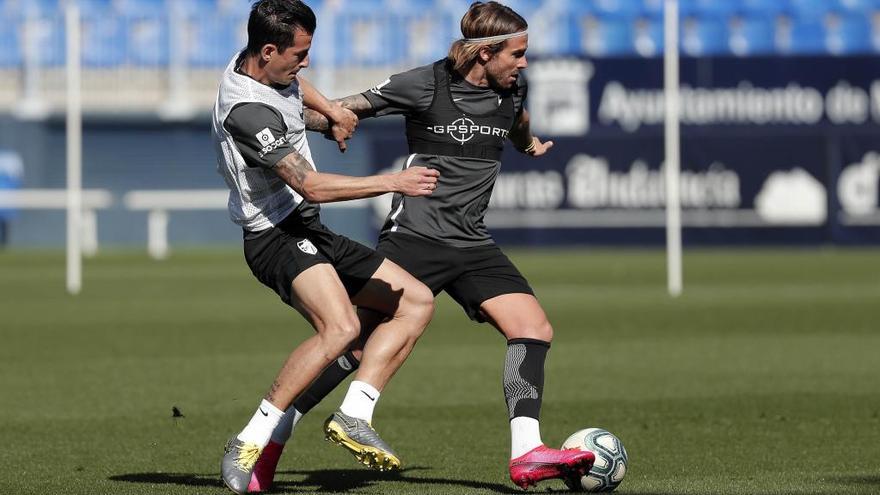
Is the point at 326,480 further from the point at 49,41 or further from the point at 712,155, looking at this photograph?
the point at 49,41

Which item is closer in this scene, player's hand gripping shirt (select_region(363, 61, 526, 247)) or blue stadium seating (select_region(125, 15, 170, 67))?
player's hand gripping shirt (select_region(363, 61, 526, 247))

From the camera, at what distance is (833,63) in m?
28.1

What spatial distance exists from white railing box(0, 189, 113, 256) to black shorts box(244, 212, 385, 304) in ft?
82.1

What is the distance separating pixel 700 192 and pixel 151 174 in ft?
34.8

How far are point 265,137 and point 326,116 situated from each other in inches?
28.8

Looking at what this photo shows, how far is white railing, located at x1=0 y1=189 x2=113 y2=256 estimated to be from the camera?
31.2 metres

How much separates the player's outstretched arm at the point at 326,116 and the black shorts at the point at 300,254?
1.29 ft

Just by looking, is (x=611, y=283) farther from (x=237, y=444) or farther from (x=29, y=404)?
(x=237, y=444)

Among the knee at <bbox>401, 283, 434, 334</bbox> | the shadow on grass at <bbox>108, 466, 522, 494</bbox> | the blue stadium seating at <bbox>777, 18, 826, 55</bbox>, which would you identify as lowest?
the shadow on grass at <bbox>108, 466, 522, 494</bbox>

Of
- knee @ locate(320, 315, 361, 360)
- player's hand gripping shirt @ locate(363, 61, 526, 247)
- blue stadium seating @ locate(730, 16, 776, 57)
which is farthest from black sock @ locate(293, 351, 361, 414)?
blue stadium seating @ locate(730, 16, 776, 57)

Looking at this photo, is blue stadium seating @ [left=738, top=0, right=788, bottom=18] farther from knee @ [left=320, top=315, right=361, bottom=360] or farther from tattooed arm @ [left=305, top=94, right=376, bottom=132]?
knee @ [left=320, top=315, right=361, bottom=360]

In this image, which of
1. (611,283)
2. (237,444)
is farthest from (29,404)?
(611,283)

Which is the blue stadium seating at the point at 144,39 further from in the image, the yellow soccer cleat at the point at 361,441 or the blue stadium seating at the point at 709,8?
the yellow soccer cleat at the point at 361,441

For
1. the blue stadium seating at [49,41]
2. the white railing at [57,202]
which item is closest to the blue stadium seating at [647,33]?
the white railing at [57,202]
